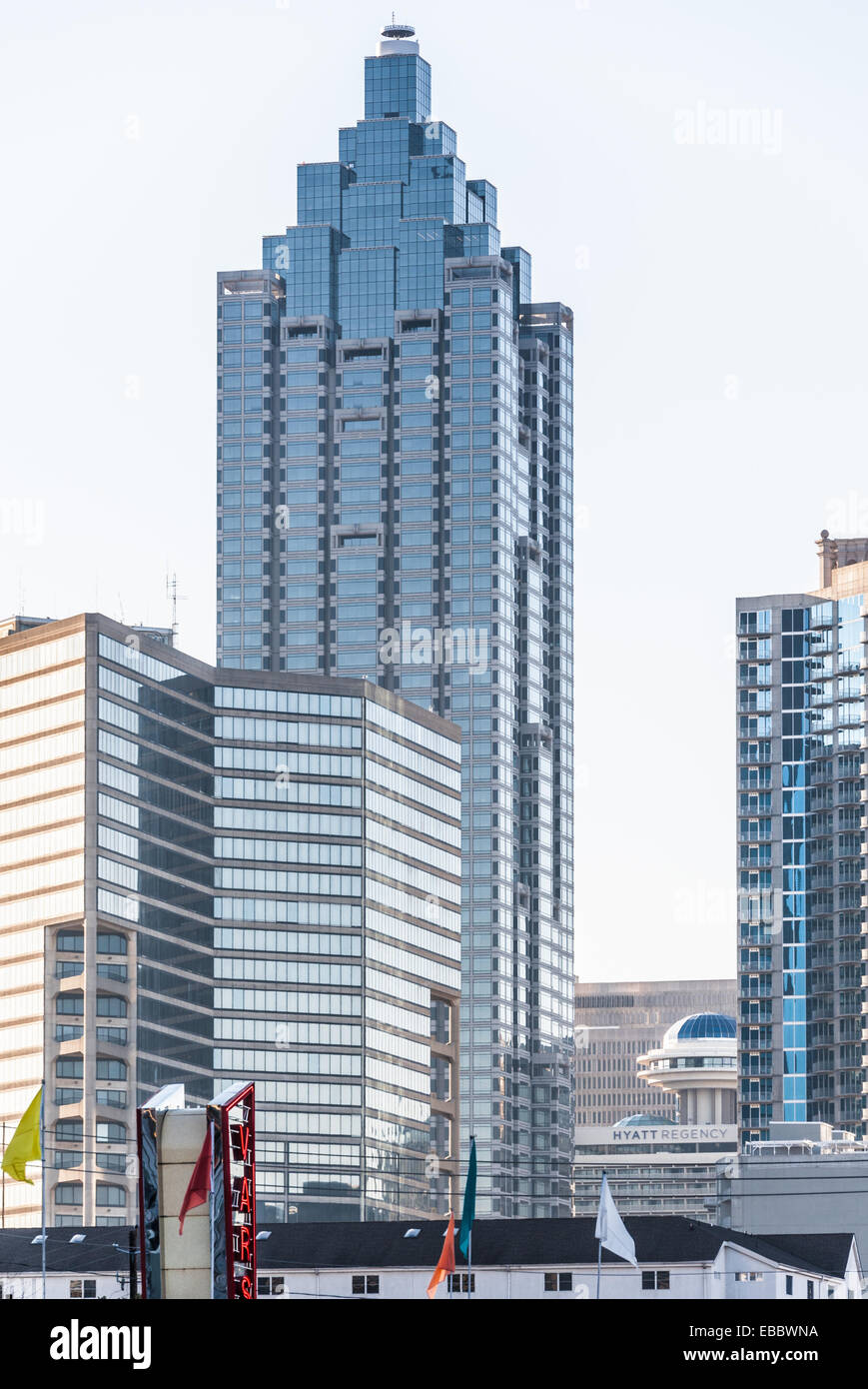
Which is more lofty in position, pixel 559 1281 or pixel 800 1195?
pixel 800 1195

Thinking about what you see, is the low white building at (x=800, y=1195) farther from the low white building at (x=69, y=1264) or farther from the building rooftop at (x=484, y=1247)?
the low white building at (x=69, y=1264)

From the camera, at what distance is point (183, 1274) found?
304 feet

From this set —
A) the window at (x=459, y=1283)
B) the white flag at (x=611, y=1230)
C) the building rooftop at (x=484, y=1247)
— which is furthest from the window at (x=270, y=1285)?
the white flag at (x=611, y=1230)

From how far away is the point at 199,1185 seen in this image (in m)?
94.0

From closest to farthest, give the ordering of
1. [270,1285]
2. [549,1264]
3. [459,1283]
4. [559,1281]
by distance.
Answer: [459,1283]
[559,1281]
[270,1285]
[549,1264]

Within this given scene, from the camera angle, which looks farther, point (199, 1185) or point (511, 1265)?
point (511, 1265)

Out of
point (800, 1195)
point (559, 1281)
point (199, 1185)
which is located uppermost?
point (199, 1185)

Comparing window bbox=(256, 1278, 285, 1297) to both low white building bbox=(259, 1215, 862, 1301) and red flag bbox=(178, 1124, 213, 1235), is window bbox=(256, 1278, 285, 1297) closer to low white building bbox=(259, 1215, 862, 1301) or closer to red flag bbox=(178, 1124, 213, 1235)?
low white building bbox=(259, 1215, 862, 1301)

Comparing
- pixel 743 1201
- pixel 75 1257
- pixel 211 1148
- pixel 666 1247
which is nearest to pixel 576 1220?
pixel 666 1247

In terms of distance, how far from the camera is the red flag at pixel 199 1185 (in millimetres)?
93281

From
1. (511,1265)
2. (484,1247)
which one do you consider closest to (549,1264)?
(511,1265)

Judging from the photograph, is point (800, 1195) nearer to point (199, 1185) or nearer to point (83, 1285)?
point (83, 1285)
